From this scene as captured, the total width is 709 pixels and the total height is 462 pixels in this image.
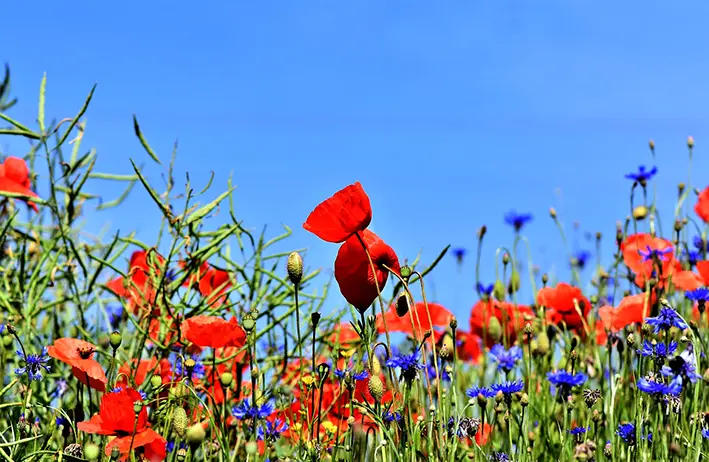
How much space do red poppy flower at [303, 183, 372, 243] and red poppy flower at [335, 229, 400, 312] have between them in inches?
2.0

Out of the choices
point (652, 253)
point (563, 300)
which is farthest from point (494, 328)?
point (652, 253)

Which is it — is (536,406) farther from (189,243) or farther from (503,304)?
(189,243)

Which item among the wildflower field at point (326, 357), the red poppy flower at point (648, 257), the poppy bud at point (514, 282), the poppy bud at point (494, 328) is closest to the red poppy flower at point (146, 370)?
the wildflower field at point (326, 357)

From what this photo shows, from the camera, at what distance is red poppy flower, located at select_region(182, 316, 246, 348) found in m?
1.62

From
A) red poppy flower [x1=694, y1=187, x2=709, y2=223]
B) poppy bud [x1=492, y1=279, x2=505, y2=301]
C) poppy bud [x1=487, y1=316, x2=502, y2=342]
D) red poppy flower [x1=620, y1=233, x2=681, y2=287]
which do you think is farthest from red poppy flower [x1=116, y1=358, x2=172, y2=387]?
red poppy flower [x1=694, y1=187, x2=709, y2=223]

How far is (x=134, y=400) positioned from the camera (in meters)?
1.57

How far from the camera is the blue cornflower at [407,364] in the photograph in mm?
1518

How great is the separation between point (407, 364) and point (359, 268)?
0.18m

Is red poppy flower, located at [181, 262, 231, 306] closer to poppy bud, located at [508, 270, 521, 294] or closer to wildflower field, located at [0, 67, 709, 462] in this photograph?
wildflower field, located at [0, 67, 709, 462]

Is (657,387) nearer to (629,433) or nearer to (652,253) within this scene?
(629,433)

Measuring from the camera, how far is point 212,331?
1633mm

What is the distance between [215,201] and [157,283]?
24 centimetres

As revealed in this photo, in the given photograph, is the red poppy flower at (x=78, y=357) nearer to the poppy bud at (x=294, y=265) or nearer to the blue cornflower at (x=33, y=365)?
the blue cornflower at (x=33, y=365)

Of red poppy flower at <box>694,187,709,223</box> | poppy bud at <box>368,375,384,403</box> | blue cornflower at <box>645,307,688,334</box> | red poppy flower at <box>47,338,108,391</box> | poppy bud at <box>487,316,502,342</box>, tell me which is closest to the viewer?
poppy bud at <box>368,375,384,403</box>
